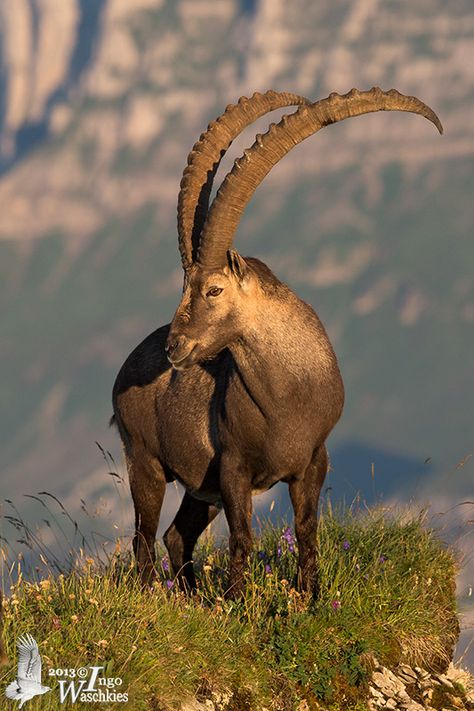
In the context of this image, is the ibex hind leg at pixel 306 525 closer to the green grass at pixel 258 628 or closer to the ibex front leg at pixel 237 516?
the green grass at pixel 258 628

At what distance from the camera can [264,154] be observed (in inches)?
359

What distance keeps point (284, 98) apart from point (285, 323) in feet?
7.14

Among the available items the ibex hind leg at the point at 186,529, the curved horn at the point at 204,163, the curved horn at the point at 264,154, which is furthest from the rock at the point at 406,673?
the curved horn at the point at 204,163

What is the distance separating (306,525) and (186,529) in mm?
2237

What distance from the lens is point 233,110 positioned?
9680 mm

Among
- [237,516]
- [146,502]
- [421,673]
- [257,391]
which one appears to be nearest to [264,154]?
[257,391]

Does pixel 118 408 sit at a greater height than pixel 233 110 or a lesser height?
lesser

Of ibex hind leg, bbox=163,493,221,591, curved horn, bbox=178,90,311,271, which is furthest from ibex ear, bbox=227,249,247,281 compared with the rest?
ibex hind leg, bbox=163,493,221,591

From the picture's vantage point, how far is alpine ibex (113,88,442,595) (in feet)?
30.1

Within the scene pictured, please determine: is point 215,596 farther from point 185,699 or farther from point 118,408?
point 118,408

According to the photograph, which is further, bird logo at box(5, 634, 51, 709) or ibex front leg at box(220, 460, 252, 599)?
ibex front leg at box(220, 460, 252, 599)

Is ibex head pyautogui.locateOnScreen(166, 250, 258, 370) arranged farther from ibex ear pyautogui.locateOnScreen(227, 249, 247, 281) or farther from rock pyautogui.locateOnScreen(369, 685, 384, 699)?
rock pyautogui.locateOnScreen(369, 685, 384, 699)

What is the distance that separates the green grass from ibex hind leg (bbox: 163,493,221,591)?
71 cm

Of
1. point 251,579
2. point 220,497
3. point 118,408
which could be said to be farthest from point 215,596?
point 118,408
